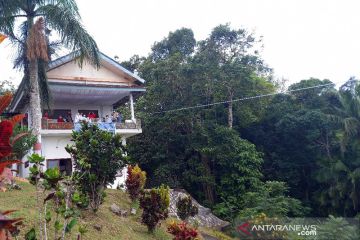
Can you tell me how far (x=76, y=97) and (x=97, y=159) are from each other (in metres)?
9.82

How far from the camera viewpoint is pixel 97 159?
32.0 ft

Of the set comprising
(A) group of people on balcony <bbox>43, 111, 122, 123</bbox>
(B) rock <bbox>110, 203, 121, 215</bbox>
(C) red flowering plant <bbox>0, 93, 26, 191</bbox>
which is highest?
(A) group of people on balcony <bbox>43, 111, 122, 123</bbox>

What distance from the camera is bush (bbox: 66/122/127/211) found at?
31.4 feet

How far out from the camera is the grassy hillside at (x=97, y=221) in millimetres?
8273

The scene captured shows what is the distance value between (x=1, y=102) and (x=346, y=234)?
4170mm

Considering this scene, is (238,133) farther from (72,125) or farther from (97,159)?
(97,159)

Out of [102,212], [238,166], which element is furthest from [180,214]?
[238,166]

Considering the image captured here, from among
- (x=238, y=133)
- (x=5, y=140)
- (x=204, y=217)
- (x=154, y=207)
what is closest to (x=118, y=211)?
(x=154, y=207)

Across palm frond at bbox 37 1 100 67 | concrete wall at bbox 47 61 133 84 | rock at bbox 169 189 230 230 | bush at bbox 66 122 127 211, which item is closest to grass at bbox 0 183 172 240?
bush at bbox 66 122 127 211

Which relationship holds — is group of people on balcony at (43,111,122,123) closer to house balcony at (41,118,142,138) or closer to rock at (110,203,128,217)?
house balcony at (41,118,142,138)

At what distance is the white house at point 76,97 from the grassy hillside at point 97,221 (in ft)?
16.2

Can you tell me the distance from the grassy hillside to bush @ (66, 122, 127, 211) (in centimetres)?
63

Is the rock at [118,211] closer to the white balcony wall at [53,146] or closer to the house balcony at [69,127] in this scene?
the house balcony at [69,127]

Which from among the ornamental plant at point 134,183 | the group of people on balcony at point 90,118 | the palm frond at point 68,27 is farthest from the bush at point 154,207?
the group of people on balcony at point 90,118
